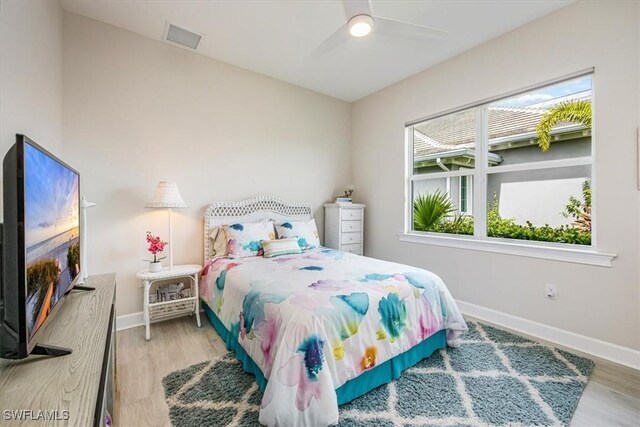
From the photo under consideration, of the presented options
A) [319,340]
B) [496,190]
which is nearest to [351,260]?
[319,340]

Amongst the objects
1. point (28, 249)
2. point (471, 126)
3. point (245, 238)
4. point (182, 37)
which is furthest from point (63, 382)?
point (471, 126)

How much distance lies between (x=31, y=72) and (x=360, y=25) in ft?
6.21

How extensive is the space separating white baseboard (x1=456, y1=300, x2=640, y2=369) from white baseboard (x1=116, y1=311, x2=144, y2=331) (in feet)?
11.0

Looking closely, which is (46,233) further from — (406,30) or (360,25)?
(406,30)

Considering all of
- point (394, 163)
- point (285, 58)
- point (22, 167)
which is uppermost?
point (285, 58)

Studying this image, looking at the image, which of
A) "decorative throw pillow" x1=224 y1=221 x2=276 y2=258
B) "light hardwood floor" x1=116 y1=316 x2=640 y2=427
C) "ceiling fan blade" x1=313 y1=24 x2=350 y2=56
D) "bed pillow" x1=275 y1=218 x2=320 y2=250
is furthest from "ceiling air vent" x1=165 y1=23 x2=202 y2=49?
"light hardwood floor" x1=116 y1=316 x2=640 y2=427

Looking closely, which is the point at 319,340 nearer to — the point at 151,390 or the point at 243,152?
the point at 151,390

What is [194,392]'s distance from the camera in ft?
5.85

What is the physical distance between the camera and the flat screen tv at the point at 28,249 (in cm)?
79

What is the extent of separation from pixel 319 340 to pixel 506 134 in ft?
9.10

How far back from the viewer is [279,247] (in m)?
2.98

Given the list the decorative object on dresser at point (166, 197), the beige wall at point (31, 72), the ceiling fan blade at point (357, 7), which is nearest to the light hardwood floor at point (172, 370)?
the decorative object on dresser at point (166, 197)

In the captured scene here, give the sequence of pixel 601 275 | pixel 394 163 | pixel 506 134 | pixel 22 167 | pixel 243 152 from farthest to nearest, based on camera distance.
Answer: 1. pixel 394 163
2. pixel 243 152
3. pixel 506 134
4. pixel 601 275
5. pixel 22 167

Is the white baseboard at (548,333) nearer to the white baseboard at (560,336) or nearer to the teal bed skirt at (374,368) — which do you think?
the white baseboard at (560,336)
